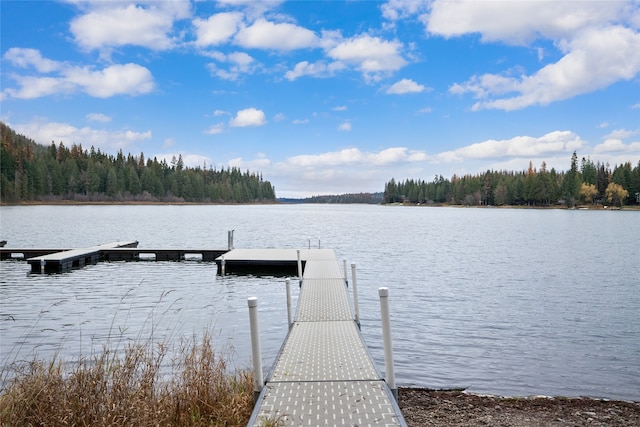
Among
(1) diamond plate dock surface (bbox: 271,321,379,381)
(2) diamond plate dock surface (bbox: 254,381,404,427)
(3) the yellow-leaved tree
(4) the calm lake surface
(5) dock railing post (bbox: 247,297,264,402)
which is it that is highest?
(3) the yellow-leaved tree

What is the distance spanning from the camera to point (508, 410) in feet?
24.2

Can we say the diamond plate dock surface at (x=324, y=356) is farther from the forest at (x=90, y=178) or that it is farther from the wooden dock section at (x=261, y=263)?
the forest at (x=90, y=178)

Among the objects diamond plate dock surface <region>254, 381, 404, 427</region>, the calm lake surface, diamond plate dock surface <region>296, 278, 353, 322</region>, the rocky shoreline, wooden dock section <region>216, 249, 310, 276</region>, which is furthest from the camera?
wooden dock section <region>216, 249, 310, 276</region>

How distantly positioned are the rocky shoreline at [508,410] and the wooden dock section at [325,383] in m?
1.13

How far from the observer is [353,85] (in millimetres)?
56656

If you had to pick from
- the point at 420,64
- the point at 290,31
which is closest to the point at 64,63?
the point at 420,64

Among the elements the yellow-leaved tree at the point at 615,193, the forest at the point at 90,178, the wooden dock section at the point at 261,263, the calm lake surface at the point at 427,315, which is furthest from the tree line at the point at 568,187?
the wooden dock section at the point at 261,263

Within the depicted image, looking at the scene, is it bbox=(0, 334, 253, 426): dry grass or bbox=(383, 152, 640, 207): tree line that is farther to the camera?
bbox=(383, 152, 640, 207): tree line

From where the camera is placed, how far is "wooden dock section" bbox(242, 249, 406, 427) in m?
5.02

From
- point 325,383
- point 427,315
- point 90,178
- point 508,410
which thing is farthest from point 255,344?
point 90,178

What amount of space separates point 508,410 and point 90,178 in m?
139

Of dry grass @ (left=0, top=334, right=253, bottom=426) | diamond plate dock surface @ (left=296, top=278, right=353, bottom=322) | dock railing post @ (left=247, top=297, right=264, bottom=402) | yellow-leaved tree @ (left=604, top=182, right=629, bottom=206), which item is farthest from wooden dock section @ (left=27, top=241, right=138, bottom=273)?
yellow-leaved tree @ (left=604, top=182, right=629, bottom=206)

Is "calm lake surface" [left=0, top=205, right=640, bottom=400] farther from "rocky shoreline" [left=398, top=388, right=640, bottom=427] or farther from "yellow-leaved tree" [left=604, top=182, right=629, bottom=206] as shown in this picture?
"yellow-leaved tree" [left=604, top=182, right=629, bottom=206]

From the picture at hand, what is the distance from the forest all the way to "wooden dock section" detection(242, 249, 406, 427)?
112 metres
